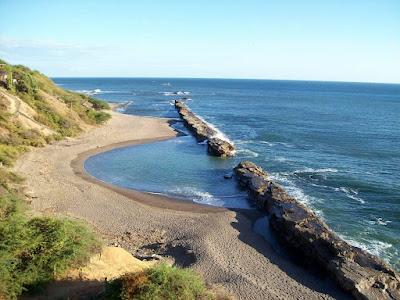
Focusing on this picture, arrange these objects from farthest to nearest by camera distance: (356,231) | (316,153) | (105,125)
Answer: (105,125) → (316,153) → (356,231)

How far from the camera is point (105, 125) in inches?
2795

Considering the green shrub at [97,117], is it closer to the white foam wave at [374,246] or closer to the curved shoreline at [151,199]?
the curved shoreline at [151,199]

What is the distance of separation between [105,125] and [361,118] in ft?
183

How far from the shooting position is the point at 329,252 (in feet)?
82.2

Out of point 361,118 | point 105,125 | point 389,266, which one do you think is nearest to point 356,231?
point 389,266

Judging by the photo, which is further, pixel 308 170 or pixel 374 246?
pixel 308 170

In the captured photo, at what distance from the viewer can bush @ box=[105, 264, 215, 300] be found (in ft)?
48.1

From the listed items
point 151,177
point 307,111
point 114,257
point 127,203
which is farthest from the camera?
point 307,111

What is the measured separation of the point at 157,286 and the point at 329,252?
14.0m

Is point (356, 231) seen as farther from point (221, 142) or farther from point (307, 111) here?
point (307, 111)

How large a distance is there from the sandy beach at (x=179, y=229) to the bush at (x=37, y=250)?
23.3 ft

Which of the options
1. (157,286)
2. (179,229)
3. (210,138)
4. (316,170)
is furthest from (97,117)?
(157,286)

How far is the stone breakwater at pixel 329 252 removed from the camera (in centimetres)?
2222

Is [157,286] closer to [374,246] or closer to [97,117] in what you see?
[374,246]
